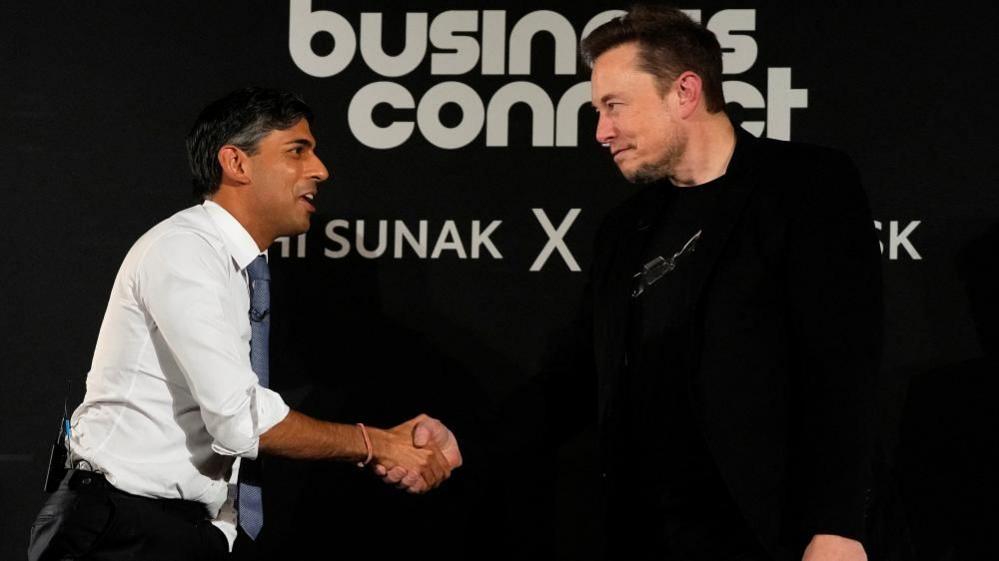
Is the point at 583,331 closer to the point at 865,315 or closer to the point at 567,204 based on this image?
the point at 567,204

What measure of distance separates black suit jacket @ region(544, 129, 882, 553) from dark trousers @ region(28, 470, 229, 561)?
1179mm

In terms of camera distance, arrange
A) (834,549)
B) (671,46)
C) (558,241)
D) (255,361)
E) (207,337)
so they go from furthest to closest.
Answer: (558,241), (255,361), (671,46), (207,337), (834,549)

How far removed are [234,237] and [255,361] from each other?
302 mm

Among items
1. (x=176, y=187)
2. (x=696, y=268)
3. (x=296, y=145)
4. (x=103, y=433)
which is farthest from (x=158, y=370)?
(x=696, y=268)

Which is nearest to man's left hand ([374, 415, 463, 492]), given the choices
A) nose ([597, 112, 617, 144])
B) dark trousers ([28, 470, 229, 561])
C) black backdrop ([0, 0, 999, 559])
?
black backdrop ([0, 0, 999, 559])

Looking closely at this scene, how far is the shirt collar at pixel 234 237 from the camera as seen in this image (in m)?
2.93

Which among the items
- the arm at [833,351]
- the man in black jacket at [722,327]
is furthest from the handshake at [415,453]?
the arm at [833,351]

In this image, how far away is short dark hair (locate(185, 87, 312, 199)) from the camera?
3078 millimetres

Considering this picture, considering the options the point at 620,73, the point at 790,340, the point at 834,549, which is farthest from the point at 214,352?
the point at 834,549

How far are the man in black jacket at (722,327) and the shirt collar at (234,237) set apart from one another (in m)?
0.84

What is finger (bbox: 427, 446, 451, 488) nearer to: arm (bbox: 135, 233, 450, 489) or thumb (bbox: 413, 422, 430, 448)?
thumb (bbox: 413, 422, 430, 448)

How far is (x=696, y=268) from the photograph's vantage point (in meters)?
2.52

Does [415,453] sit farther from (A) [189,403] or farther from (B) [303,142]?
(B) [303,142]

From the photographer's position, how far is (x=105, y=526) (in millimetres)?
2623
